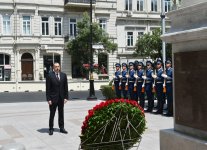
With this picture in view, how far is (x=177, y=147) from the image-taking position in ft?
15.6

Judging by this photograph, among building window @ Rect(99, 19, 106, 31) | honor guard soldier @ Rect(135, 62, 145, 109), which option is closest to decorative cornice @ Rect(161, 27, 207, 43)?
honor guard soldier @ Rect(135, 62, 145, 109)

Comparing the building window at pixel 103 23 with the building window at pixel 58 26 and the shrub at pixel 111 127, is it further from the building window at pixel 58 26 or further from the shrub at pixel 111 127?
the shrub at pixel 111 127

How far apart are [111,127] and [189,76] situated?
4.61ft

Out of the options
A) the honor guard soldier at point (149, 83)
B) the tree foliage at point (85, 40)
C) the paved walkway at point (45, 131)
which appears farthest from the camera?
the tree foliage at point (85, 40)

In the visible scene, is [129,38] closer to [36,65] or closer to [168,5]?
[168,5]

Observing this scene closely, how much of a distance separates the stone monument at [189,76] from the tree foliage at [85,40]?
3086cm

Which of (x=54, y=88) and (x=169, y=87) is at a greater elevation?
(x=54, y=88)

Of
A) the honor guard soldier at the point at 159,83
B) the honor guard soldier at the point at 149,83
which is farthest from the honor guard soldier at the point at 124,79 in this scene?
the honor guard soldier at the point at 159,83

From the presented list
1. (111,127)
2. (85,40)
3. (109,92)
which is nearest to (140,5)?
(85,40)

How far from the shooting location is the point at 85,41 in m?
36.1

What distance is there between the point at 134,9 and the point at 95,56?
7684 mm

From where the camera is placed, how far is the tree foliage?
1407 inches

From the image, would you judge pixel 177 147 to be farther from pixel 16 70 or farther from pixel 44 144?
pixel 16 70

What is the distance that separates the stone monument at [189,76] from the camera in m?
4.32
